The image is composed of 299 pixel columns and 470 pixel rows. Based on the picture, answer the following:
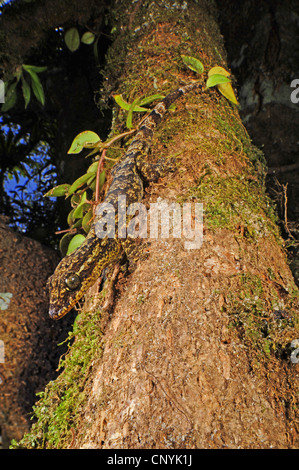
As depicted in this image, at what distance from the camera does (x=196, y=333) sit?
1849 millimetres

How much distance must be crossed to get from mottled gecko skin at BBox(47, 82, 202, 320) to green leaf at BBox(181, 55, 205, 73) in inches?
9.9

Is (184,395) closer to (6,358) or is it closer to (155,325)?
(155,325)

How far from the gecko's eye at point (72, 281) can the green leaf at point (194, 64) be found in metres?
2.03

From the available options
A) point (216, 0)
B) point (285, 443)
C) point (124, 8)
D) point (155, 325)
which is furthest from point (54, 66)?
point (285, 443)

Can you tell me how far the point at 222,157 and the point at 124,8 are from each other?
2.38m

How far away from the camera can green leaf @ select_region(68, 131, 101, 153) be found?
2998 millimetres

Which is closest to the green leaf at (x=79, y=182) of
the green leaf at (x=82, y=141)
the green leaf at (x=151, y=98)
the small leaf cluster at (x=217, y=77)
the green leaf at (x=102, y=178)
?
the green leaf at (x=102, y=178)

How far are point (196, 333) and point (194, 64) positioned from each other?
2395 millimetres

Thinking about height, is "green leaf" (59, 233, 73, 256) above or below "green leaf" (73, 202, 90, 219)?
below

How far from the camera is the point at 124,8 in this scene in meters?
3.98

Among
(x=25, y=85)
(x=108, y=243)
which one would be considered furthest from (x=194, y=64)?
(x=25, y=85)

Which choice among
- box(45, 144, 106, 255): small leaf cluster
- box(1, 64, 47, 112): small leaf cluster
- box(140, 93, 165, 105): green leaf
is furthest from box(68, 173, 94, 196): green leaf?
box(1, 64, 47, 112): small leaf cluster

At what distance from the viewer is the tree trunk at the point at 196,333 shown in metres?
1.63

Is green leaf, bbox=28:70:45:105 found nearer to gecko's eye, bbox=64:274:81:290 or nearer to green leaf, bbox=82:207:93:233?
green leaf, bbox=82:207:93:233
